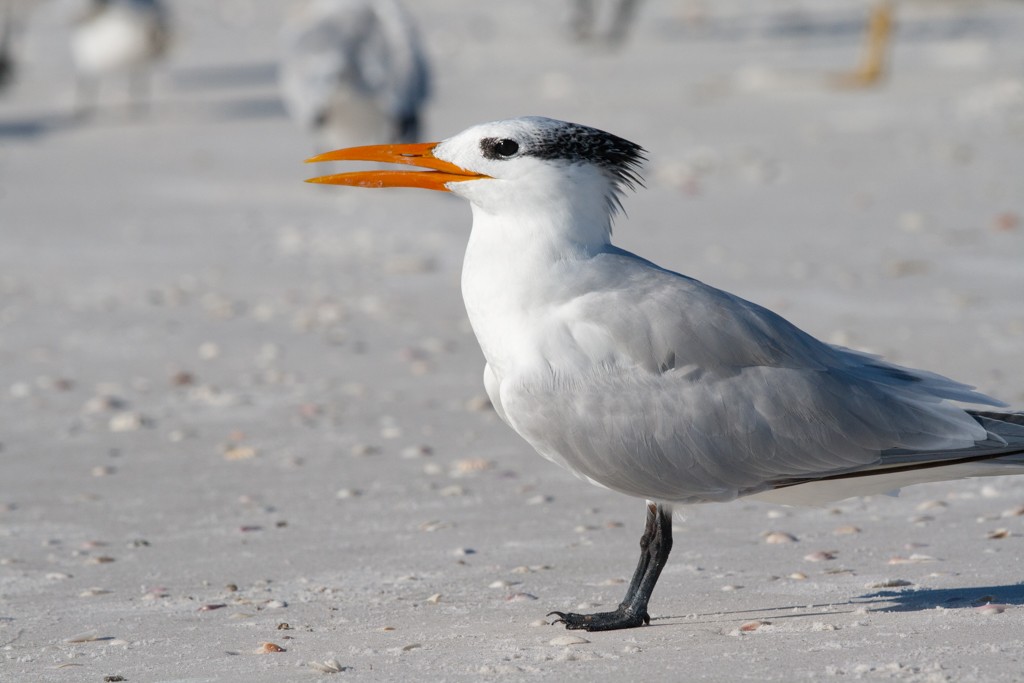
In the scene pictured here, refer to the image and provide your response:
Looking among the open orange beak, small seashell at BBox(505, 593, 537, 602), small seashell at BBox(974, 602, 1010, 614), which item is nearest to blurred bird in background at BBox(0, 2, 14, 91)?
the open orange beak

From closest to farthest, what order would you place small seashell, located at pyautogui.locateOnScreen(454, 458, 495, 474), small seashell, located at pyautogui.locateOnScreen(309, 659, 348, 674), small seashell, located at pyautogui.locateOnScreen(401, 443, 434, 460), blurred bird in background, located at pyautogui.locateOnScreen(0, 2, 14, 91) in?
small seashell, located at pyautogui.locateOnScreen(309, 659, 348, 674), small seashell, located at pyautogui.locateOnScreen(454, 458, 495, 474), small seashell, located at pyautogui.locateOnScreen(401, 443, 434, 460), blurred bird in background, located at pyautogui.locateOnScreen(0, 2, 14, 91)

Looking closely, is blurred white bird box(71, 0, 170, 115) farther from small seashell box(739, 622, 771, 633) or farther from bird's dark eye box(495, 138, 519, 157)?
small seashell box(739, 622, 771, 633)

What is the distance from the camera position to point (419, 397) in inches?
250

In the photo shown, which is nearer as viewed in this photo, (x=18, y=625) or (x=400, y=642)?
(x=400, y=642)

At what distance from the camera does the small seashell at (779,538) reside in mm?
4445

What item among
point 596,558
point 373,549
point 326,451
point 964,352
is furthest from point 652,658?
point 964,352

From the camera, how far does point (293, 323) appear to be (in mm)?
7543

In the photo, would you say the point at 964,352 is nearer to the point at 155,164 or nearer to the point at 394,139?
the point at 394,139

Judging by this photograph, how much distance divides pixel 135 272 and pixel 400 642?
5.53 m

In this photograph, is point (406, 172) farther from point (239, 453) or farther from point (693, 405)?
point (239, 453)

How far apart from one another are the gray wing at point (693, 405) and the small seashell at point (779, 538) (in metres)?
0.78

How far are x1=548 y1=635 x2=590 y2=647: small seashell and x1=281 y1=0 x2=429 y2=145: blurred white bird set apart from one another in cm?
795

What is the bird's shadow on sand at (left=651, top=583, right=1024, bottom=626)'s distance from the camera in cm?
369

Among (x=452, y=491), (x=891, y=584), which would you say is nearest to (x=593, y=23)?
(x=452, y=491)
